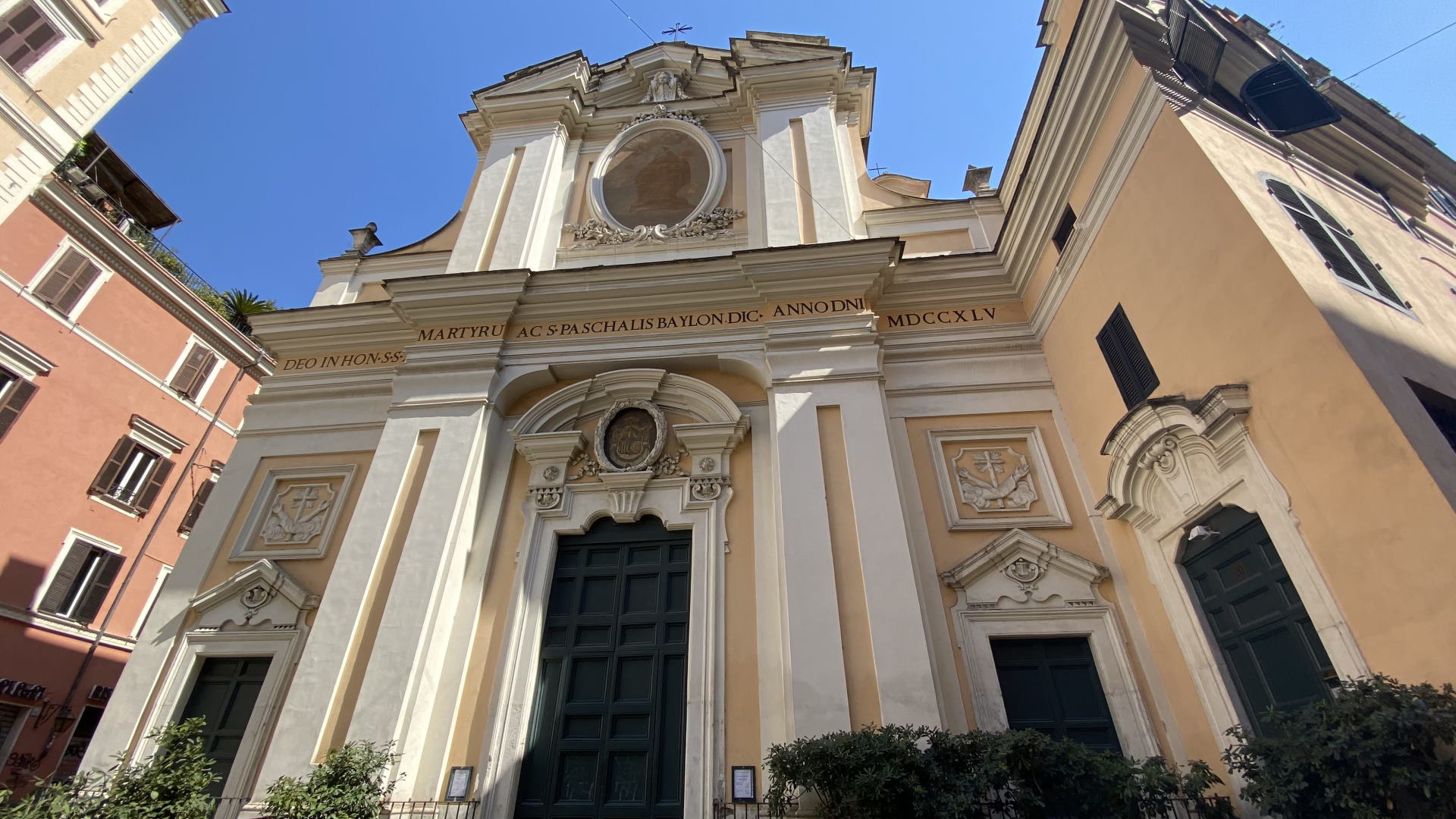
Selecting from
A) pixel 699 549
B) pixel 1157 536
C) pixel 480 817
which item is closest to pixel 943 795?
pixel 1157 536

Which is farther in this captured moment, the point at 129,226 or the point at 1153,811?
the point at 129,226

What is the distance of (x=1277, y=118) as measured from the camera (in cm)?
707

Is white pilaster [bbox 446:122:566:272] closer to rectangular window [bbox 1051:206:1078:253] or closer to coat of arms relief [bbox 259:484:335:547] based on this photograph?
coat of arms relief [bbox 259:484:335:547]

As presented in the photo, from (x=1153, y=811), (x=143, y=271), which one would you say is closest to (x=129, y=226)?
(x=143, y=271)

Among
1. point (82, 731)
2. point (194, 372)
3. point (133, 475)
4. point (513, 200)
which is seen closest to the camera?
point (513, 200)

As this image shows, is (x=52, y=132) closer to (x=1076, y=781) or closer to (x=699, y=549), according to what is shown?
(x=699, y=549)

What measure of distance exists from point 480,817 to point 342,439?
5.66 m

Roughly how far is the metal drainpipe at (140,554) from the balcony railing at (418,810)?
10.4m

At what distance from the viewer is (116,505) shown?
15.3 metres

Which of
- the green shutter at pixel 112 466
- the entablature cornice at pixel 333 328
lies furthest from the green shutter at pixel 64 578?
the entablature cornice at pixel 333 328

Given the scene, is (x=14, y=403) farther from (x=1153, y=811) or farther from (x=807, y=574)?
(x=1153, y=811)

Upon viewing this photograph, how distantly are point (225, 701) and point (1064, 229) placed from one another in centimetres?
1118

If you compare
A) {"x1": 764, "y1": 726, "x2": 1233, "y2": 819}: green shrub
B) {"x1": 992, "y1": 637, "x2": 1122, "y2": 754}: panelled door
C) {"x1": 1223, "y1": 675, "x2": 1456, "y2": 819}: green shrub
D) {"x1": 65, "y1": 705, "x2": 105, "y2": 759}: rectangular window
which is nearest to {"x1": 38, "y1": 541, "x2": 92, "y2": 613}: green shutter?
{"x1": 65, "y1": 705, "x2": 105, "y2": 759}: rectangular window

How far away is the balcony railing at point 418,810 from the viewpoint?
641 centimetres
